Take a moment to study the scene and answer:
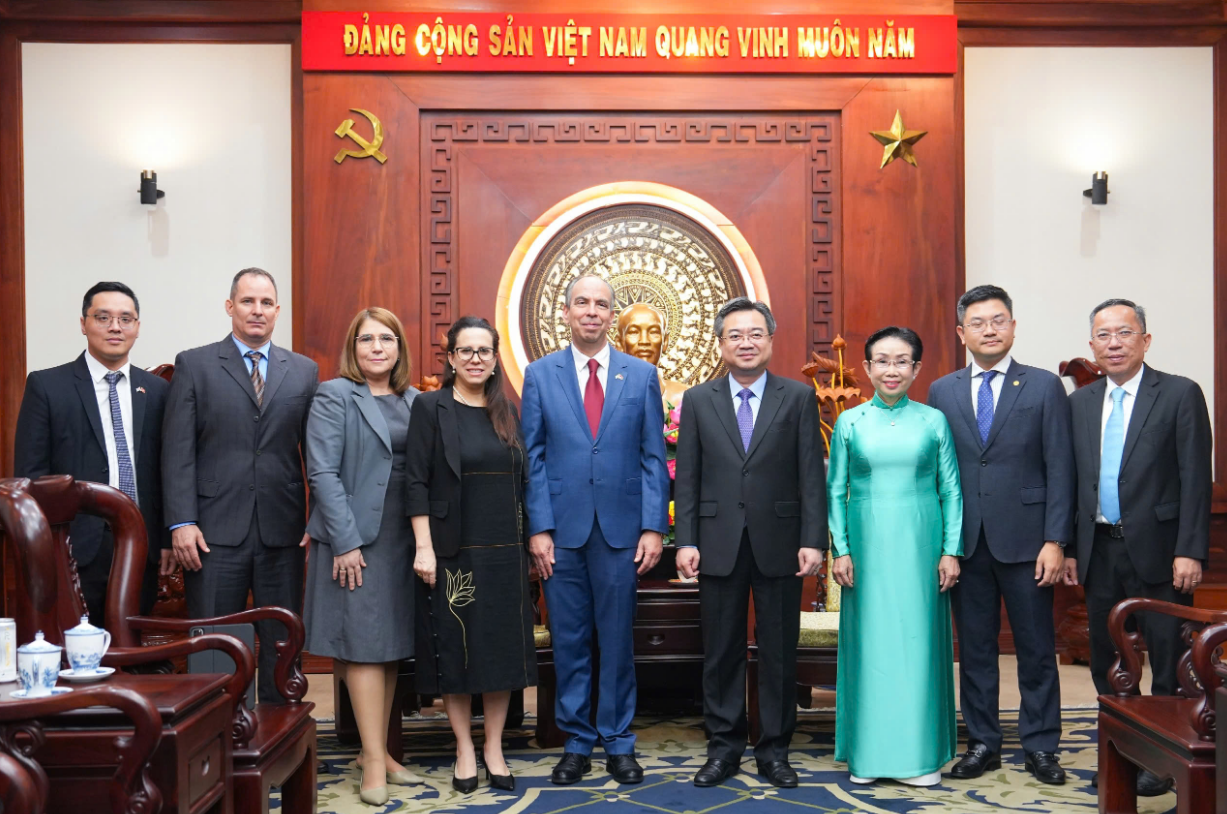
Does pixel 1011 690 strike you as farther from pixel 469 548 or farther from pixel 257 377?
pixel 257 377

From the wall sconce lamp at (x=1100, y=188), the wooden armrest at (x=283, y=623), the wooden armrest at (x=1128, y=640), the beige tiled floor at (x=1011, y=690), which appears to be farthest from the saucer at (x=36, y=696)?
the wall sconce lamp at (x=1100, y=188)

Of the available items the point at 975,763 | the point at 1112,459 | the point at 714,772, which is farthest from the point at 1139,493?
the point at 714,772

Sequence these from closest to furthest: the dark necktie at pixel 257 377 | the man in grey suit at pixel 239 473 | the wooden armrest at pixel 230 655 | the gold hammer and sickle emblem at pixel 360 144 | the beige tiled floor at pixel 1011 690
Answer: the wooden armrest at pixel 230 655
the man in grey suit at pixel 239 473
the dark necktie at pixel 257 377
the beige tiled floor at pixel 1011 690
the gold hammer and sickle emblem at pixel 360 144

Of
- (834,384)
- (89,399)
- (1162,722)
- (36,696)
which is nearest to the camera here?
(36,696)

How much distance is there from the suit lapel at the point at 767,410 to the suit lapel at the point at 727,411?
0.05 feet

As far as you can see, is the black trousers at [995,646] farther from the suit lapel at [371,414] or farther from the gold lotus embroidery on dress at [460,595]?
the suit lapel at [371,414]

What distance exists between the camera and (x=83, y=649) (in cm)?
219

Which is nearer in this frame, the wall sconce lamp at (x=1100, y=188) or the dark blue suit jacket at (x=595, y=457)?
the dark blue suit jacket at (x=595, y=457)

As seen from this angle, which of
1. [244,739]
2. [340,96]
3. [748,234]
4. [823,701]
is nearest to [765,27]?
[748,234]

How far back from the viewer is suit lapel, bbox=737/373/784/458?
3.35 m

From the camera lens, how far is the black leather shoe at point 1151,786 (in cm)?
317

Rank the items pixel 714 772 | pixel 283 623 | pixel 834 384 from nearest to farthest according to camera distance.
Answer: pixel 283 623, pixel 714 772, pixel 834 384

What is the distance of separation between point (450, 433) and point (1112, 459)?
2.02 meters

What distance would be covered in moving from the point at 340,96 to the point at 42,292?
5.75ft
